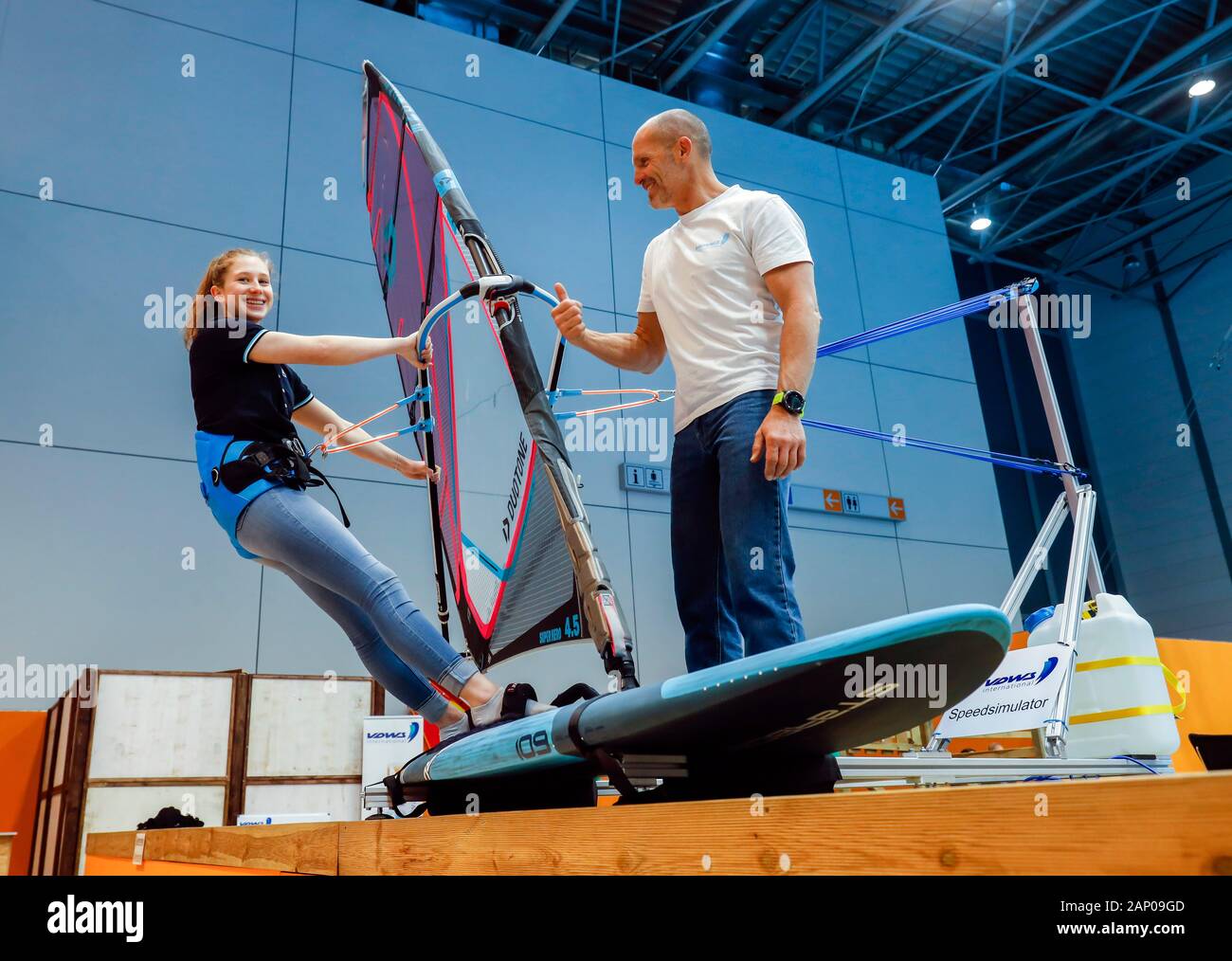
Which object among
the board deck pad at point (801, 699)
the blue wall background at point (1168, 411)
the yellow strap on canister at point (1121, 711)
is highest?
the blue wall background at point (1168, 411)

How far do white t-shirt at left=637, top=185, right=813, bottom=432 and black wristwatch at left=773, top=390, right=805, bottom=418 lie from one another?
10 cm

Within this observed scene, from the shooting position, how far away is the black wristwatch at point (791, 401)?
5.10ft

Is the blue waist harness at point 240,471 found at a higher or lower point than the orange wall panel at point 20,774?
higher

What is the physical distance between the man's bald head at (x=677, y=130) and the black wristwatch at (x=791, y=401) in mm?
625

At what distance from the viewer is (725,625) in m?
1.66

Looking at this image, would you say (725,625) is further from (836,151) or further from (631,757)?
(836,151)

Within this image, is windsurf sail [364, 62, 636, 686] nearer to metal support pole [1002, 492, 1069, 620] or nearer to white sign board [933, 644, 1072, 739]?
white sign board [933, 644, 1072, 739]

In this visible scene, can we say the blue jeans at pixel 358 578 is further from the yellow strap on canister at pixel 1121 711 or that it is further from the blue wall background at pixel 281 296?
the blue wall background at pixel 281 296

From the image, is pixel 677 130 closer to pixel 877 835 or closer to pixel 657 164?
pixel 657 164

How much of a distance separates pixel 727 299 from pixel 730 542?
0.49 metres

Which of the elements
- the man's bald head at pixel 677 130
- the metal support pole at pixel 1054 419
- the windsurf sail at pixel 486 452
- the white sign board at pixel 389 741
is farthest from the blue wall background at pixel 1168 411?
the man's bald head at pixel 677 130

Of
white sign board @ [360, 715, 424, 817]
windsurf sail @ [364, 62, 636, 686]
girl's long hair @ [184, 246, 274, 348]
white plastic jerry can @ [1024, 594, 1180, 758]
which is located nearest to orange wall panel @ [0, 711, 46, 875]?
white sign board @ [360, 715, 424, 817]

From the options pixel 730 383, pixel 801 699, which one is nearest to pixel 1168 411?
pixel 730 383

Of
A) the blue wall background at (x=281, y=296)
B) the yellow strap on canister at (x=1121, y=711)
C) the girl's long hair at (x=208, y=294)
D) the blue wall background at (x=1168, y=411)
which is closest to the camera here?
the girl's long hair at (x=208, y=294)
